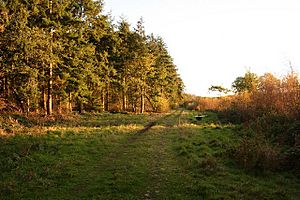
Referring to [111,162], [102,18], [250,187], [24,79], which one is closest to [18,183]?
[111,162]

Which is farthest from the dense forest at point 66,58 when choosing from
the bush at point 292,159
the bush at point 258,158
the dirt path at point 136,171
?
the bush at point 292,159

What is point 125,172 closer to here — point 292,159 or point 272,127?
point 292,159

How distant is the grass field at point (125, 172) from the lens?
860 cm

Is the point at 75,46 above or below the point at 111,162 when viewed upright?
above

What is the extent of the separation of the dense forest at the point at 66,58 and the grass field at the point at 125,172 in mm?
7687

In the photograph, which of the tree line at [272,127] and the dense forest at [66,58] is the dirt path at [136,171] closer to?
the tree line at [272,127]

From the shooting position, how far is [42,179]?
9.58 meters

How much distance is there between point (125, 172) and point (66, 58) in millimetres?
21657

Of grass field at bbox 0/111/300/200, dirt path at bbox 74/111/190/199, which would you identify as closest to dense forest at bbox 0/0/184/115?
grass field at bbox 0/111/300/200

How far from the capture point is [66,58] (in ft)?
96.5

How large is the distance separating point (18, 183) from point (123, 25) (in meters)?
38.2

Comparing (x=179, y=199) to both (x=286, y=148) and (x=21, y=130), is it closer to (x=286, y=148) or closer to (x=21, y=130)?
(x=286, y=148)

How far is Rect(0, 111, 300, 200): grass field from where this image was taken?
28.2ft


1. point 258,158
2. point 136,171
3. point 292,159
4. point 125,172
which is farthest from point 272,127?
point 125,172
